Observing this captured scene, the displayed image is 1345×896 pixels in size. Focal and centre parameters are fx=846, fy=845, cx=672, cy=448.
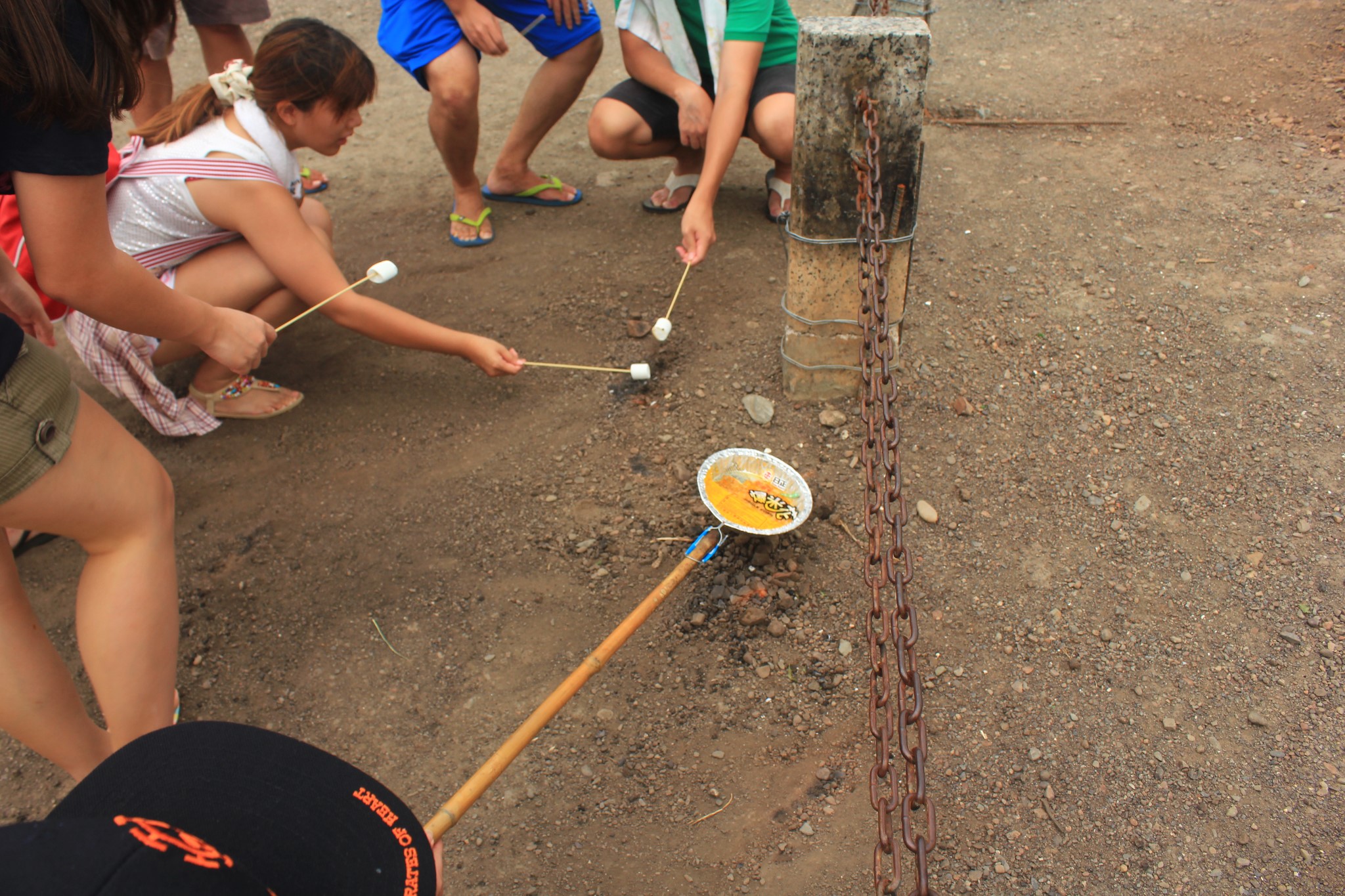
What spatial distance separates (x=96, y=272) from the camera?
5.43ft

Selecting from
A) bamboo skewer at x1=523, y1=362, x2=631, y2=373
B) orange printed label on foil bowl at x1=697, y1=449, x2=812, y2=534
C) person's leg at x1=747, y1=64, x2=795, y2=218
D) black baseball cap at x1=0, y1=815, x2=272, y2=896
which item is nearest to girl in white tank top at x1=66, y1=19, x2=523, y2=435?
bamboo skewer at x1=523, y1=362, x2=631, y2=373

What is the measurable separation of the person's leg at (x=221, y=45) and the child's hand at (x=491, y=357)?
1.95 metres

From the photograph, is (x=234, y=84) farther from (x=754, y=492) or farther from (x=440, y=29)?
(x=754, y=492)

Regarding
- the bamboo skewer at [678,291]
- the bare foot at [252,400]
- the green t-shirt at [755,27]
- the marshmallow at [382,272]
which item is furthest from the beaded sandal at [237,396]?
the green t-shirt at [755,27]

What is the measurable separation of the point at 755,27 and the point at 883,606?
90.5 inches

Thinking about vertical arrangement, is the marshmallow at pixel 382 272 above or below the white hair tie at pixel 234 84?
below

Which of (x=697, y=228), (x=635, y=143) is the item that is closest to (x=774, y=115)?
(x=635, y=143)

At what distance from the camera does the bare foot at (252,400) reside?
2.96 m

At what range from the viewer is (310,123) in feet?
8.61

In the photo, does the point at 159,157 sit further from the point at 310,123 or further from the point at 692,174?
the point at 692,174

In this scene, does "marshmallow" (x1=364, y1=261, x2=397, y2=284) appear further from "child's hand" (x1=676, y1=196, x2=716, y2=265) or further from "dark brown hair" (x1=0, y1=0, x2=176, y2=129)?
"dark brown hair" (x1=0, y1=0, x2=176, y2=129)

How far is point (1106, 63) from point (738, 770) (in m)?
4.52

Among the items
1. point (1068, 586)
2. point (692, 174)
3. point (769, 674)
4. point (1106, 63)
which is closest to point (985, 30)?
point (1106, 63)

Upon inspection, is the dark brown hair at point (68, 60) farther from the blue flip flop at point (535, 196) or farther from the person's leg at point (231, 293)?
the blue flip flop at point (535, 196)
